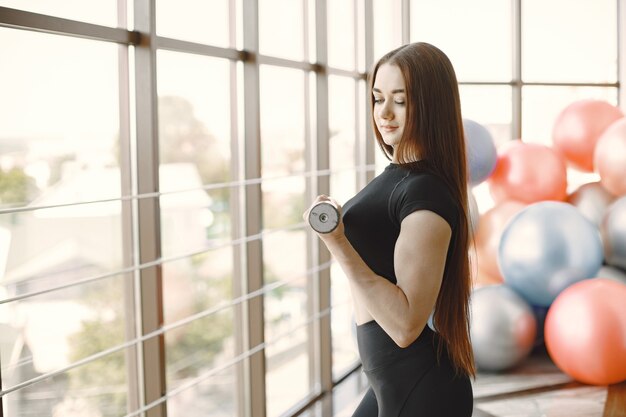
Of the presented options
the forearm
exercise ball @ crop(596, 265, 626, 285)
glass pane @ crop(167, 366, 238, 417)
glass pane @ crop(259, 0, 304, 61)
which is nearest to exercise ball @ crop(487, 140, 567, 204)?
exercise ball @ crop(596, 265, 626, 285)

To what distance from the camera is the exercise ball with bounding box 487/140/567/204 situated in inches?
155

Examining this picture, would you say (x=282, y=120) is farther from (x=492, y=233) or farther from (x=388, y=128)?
(x=388, y=128)

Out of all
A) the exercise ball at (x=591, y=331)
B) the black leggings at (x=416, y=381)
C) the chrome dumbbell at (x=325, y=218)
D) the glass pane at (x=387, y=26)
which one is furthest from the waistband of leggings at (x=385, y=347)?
the glass pane at (x=387, y=26)

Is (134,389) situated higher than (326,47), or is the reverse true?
(326,47)

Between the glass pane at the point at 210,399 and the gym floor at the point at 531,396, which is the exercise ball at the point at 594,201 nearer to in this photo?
the gym floor at the point at 531,396

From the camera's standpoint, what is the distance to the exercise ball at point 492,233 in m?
3.87

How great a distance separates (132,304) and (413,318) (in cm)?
133

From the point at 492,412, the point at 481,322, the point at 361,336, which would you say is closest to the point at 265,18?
the point at 481,322

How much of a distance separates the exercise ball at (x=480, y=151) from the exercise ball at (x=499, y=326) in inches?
25.6

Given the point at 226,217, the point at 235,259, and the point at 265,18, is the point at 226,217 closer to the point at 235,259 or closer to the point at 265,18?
the point at 235,259

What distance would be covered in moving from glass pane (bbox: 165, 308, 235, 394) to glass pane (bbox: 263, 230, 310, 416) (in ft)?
1.07

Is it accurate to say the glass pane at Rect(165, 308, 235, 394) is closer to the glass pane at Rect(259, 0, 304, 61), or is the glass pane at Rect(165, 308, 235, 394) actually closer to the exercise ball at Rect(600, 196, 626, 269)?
the glass pane at Rect(259, 0, 304, 61)

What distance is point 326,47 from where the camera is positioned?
11.4ft

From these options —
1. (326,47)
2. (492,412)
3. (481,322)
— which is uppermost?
(326,47)
